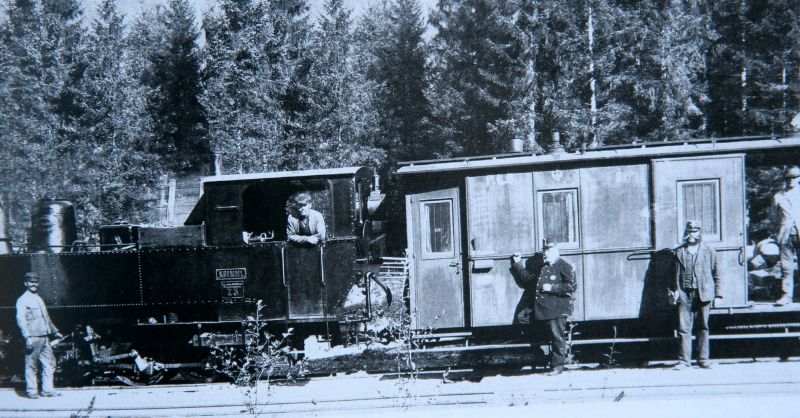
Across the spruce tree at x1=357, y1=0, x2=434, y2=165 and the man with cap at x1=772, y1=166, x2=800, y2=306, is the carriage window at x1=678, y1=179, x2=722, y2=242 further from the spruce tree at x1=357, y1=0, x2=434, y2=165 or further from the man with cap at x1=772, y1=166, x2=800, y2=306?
the spruce tree at x1=357, y1=0, x2=434, y2=165

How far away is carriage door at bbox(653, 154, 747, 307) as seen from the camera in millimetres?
6539

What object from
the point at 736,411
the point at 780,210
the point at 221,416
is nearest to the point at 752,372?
the point at 736,411

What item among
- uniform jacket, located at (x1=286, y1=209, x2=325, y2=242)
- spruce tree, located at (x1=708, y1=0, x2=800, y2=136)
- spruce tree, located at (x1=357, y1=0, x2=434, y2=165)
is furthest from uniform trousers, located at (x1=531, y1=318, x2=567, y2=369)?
spruce tree, located at (x1=357, y1=0, x2=434, y2=165)

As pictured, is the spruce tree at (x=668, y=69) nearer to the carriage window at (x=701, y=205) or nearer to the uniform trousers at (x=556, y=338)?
the carriage window at (x=701, y=205)

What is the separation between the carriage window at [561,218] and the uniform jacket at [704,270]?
1242 mm

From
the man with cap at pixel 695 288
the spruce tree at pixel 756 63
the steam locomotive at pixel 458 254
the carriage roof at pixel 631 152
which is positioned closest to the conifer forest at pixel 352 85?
the spruce tree at pixel 756 63

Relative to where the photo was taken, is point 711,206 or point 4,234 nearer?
point 711,206

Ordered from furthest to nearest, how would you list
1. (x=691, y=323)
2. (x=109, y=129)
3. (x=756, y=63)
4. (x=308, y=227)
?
(x=109, y=129) → (x=756, y=63) → (x=308, y=227) → (x=691, y=323)

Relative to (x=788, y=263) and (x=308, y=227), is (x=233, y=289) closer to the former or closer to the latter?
(x=308, y=227)

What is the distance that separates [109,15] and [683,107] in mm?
17891

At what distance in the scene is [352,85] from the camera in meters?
20.1

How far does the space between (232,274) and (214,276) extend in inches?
10.5

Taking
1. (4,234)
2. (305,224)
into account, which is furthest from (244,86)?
(305,224)

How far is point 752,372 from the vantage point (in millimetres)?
6207
